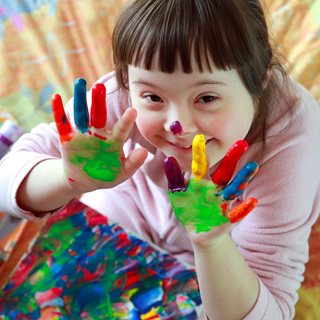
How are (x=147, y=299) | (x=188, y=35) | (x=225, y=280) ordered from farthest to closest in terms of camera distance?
(x=147, y=299) < (x=225, y=280) < (x=188, y=35)

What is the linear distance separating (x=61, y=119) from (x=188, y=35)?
0.20m

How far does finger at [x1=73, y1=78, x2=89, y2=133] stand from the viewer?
667 millimetres

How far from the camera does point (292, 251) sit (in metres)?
0.87

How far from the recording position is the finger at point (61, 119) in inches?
27.3

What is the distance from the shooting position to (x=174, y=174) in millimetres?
666

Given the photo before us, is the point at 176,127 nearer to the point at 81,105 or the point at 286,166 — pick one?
the point at 81,105

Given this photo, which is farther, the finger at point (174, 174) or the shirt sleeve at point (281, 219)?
the shirt sleeve at point (281, 219)

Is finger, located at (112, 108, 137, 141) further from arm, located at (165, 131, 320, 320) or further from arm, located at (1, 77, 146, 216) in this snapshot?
arm, located at (165, 131, 320, 320)

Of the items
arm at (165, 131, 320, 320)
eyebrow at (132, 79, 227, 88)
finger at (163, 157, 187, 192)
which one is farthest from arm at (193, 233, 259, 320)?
eyebrow at (132, 79, 227, 88)

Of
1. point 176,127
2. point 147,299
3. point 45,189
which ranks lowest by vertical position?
point 147,299

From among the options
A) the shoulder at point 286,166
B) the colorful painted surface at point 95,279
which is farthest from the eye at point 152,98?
the colorful painted surface at point 95,279

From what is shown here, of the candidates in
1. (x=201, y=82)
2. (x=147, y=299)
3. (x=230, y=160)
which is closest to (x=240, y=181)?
(x=230, y=160)

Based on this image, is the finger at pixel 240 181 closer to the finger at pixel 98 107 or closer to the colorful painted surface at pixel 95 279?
the finger at pixel 98 107

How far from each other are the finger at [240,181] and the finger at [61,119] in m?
0.22
